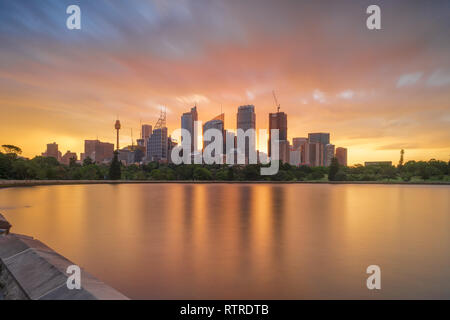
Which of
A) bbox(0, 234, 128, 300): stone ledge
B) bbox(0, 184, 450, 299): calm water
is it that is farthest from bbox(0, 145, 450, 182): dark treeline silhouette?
bbox(0, 234, 128, 300): stone ledge

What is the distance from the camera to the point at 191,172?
13475 centimetres

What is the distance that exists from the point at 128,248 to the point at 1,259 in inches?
212

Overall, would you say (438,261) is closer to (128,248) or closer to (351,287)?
(351,287)

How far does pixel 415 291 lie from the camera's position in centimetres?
844

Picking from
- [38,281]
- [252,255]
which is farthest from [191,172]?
[38,281]

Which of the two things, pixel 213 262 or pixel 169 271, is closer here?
pixel 169 271

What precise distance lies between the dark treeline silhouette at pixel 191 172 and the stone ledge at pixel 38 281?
297 ft

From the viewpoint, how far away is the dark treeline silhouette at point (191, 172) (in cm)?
8544

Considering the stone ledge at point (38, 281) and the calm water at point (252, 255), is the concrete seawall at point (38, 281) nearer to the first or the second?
the stone ledge at point (38, 281)

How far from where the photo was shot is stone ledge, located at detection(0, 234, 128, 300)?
6.22m

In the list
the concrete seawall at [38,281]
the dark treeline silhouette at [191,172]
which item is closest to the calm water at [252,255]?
the concrete seawall at [38,281]

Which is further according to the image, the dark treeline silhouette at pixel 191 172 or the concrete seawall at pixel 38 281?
the dark treeline silhouette at pixel 191 172
